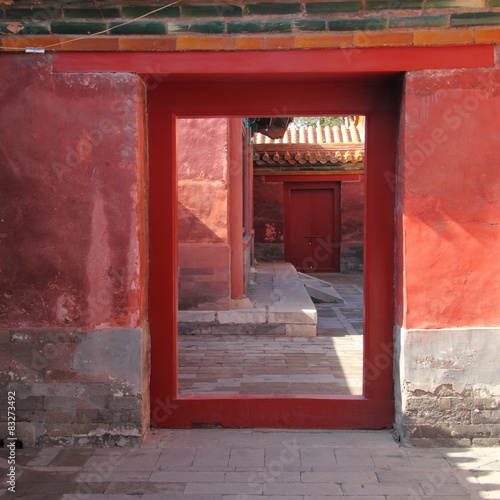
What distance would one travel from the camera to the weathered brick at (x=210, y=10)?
3.27m

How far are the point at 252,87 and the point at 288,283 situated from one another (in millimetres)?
6198

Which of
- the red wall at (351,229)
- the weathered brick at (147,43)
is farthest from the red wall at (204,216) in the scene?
the red wall at (351,229)

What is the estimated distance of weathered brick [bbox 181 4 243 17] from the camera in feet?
10.7

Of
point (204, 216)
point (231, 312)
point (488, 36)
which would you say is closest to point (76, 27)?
point (488, 36)

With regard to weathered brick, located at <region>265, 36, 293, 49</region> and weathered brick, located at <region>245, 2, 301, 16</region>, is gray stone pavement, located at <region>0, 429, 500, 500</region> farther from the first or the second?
weathered brick, located at <region>245, 2, 301, 16</region>

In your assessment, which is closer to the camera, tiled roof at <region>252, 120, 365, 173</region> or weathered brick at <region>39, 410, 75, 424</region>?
weathered brick at <region>39, 410, 75, 424</region>

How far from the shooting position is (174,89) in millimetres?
3619

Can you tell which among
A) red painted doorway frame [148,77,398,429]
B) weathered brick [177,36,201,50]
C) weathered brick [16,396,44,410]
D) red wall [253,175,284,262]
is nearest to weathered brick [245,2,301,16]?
weathered brick [177,36,201,50]

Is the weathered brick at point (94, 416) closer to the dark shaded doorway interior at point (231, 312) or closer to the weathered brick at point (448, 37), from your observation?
the dark shaded doorway interior at point (231, 312)

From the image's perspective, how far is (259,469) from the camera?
→ 310cm

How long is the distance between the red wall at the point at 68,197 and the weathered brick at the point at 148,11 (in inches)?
14.3

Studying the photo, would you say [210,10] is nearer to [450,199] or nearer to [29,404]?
[450,199]

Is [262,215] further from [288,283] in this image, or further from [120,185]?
[120,185]

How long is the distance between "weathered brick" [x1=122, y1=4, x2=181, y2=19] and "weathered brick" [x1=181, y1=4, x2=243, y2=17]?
5cm
